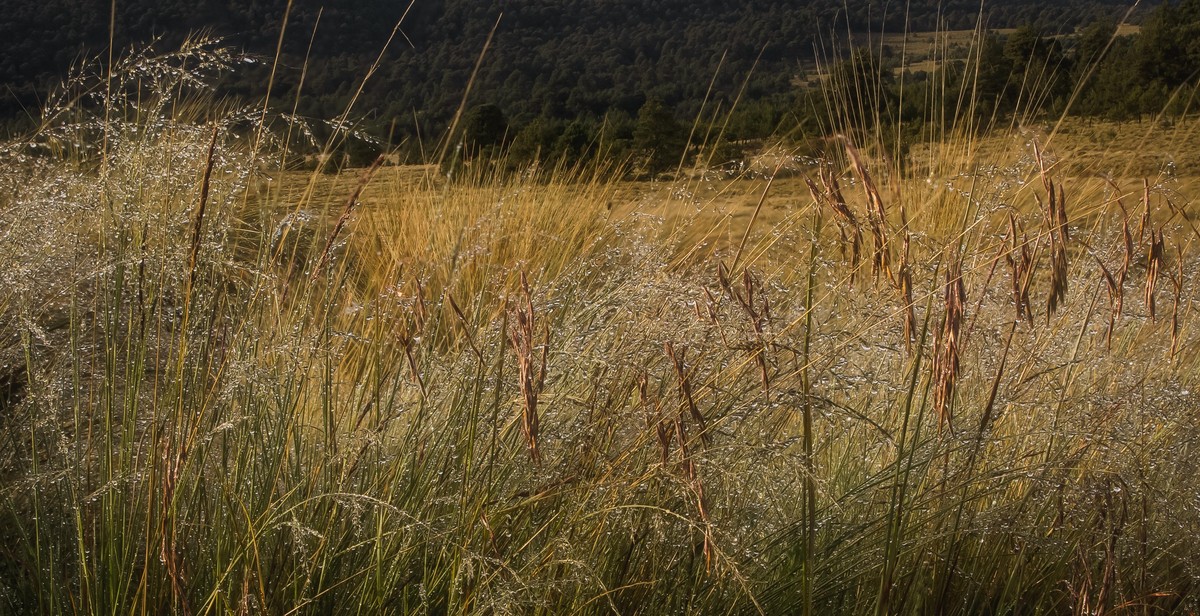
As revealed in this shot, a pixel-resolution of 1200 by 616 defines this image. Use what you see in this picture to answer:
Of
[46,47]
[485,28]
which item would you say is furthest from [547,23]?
[46,47]

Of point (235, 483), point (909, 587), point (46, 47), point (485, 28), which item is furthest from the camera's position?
point (485, 28)

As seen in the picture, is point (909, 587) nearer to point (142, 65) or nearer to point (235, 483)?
point (235, 483)

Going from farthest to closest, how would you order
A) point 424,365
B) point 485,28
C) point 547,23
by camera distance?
1. point 547,23
2. point 485,28
3. point 424,365

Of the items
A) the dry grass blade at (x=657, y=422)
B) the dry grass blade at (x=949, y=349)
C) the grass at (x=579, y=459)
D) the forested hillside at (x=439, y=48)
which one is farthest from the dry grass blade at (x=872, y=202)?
the forested hillside at (x=439, y=48)

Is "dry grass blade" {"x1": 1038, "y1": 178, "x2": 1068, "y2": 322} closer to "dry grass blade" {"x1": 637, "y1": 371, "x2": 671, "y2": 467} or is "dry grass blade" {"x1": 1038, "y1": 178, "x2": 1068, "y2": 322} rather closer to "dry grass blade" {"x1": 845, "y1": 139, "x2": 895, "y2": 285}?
"dry grass blade" {"x1": 845, "y1": 139, "x2": 895, "y2": 285}

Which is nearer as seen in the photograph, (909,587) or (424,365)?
(909,587)

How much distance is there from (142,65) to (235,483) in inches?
30.1

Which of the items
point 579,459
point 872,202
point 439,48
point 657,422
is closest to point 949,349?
point 872,202

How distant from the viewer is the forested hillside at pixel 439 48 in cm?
347

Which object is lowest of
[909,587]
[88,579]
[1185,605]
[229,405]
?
[1185,605]

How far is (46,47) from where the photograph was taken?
8609 mm

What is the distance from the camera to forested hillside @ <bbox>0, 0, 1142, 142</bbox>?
347 cm

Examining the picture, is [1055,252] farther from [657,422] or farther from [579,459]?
[579,459]

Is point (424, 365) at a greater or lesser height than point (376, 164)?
lesser
